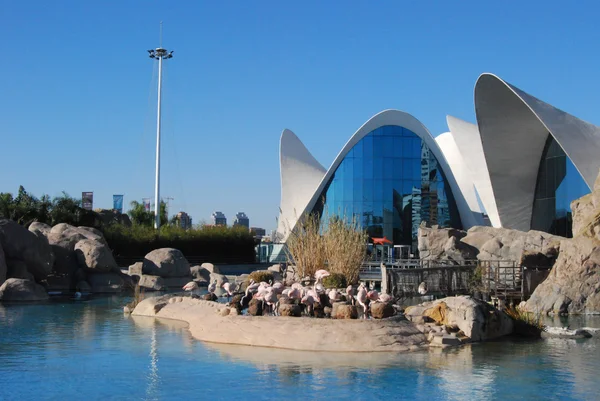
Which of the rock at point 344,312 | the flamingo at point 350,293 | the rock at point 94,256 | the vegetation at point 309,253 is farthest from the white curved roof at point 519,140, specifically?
the rock at point 344,312

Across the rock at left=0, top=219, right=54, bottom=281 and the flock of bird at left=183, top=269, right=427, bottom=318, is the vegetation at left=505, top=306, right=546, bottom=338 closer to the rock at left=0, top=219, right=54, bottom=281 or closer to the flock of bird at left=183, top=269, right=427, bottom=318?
the flock of bird at left=183, top=269, right=427, bottom=318

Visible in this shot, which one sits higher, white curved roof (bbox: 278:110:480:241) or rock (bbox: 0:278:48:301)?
white curved roof (bbox: 278:110:480:241)

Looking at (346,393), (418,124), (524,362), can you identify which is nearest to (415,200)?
(418,124)

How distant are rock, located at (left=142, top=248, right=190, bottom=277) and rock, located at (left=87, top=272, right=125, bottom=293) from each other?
137cm

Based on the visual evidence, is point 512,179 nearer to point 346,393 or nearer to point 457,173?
point 457,173

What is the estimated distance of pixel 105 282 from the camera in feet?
68.8

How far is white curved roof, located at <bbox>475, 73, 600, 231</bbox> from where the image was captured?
22.9 metres

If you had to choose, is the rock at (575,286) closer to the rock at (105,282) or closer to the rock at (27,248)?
the rock at (105,282)

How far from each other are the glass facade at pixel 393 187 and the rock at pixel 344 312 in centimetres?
2190

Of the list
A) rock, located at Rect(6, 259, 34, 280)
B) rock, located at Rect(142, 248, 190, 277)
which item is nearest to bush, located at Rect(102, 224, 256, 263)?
rock, located at Rect(142, 248, 190, 277)

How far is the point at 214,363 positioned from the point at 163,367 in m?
0.63

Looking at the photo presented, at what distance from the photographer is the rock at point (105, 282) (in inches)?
818

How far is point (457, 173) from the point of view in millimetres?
37344

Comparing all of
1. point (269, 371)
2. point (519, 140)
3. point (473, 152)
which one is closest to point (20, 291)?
point (269, 371)
